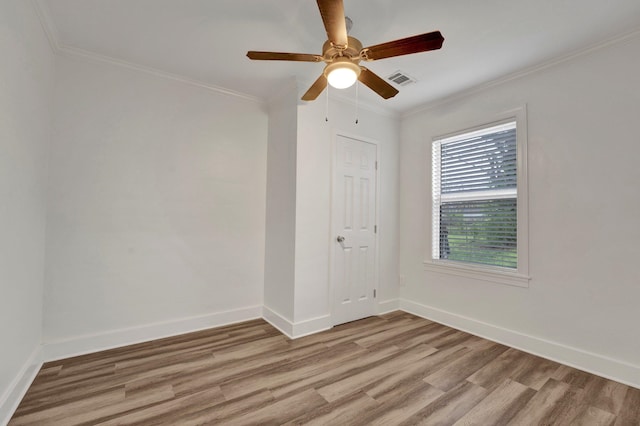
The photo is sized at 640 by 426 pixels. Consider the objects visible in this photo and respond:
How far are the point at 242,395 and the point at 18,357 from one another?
1492 mm

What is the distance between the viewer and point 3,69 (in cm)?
155

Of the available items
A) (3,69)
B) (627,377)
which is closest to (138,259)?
(3,69)

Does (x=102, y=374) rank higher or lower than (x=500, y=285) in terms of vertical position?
lower

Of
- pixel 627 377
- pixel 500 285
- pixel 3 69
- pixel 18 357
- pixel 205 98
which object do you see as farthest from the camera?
pixel 205 98

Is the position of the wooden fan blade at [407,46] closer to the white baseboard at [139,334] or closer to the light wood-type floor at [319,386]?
the light wood-type floor at [319,386]

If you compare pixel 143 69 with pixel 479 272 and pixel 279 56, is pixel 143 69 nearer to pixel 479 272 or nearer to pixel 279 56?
Answer: pixel 279 56

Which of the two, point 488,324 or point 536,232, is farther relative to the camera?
point 488,324

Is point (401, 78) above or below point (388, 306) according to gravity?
above

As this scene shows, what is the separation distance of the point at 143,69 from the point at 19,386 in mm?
2702

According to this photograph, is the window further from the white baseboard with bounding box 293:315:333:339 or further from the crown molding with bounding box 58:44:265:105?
the crown molding with bounding box 58:44:265:105

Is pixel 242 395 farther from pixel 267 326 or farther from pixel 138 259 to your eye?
pixel 138 259

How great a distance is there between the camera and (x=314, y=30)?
215 centimetres

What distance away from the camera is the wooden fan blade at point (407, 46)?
1.49 m

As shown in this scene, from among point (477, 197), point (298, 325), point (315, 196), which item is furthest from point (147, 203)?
point (477, 197)
